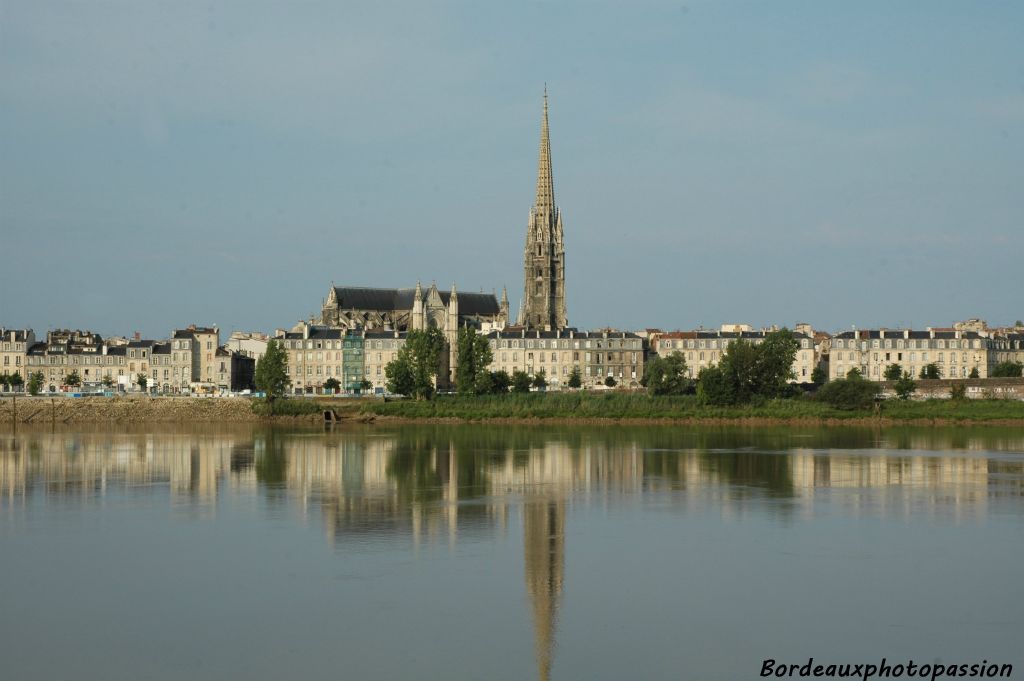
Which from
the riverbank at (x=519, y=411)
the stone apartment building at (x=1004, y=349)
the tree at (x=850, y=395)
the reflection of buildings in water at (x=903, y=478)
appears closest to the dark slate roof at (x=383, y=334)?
the riverbank at (x=519, y=411)

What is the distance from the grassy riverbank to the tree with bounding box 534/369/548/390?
17.0 m

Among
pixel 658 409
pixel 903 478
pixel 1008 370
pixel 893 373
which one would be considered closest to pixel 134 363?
pixel 658 409

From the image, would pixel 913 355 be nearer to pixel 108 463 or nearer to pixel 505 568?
pixel 108 463

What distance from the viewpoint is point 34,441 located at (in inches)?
2128

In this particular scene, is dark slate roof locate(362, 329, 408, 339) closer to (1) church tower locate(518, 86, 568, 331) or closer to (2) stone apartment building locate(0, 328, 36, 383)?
(1) church tower locate(518, 86, 568, 331)

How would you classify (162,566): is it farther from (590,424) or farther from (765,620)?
(590,424)

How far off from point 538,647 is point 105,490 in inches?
790

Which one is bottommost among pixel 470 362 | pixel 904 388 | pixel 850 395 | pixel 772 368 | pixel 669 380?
pixel 850 395

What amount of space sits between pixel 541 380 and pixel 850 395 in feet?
97.4

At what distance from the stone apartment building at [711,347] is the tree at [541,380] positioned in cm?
892

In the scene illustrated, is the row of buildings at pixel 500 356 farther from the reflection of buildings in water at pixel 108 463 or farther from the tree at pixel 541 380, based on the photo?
the reflection of buildings in water at pixel 108 463

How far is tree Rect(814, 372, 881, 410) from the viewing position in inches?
2623

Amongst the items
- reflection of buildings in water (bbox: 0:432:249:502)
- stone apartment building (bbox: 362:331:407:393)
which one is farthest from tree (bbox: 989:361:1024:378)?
reflection of buildings in water (bbox: 0:432:249:502)

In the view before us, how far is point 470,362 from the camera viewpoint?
3034 inches
